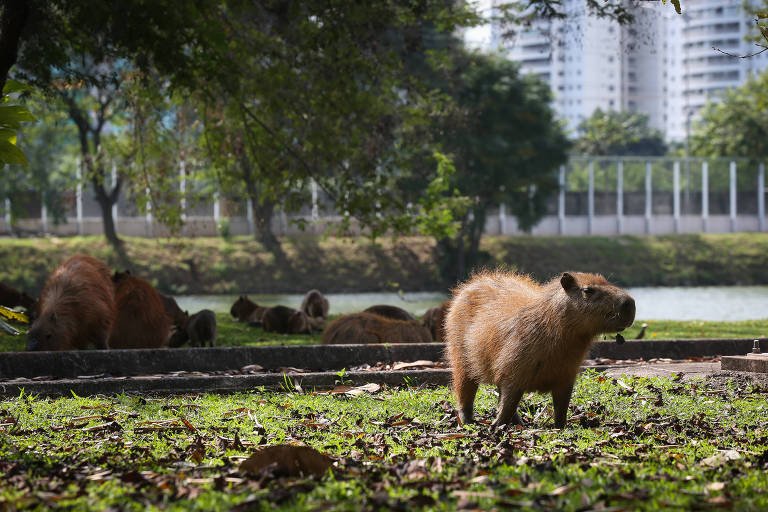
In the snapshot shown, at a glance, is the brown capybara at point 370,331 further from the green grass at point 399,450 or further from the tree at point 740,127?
the tree at point 740,127

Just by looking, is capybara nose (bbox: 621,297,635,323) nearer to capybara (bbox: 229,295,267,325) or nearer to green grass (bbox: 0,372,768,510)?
green grass (bbox: 0,372,768,510)

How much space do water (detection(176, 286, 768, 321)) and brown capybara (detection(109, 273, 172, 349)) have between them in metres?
12.0

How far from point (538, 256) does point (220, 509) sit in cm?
3908

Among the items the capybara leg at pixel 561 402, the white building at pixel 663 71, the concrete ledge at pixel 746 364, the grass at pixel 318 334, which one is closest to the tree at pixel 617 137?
the white building at pixel 663 71

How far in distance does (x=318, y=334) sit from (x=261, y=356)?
4.65 meters

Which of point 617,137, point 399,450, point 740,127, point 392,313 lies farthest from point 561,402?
point 617,137

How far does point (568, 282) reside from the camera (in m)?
5.50

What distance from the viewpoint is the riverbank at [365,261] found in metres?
35.9

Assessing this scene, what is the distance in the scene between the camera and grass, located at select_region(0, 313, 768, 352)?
1158 cm

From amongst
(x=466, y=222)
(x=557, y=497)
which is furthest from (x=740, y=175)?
(x=557, y=497)

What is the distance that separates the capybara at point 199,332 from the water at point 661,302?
37.4 ft

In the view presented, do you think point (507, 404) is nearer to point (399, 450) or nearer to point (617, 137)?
point (399, 450)

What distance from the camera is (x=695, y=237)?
45.8m

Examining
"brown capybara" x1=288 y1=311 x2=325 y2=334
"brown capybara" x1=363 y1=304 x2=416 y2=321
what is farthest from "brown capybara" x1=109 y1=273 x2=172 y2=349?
"brown capybara" x1=363 y1=304 x2=416 y2=321
